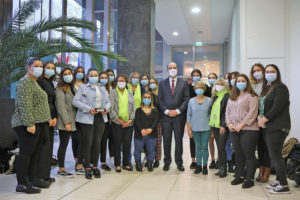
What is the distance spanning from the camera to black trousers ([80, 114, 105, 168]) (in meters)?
4.05

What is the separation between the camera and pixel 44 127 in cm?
350

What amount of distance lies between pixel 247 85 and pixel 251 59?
203cm

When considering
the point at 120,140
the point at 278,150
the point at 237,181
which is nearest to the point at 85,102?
the point at 120,140

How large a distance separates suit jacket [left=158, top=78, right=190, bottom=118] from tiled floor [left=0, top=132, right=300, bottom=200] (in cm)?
108

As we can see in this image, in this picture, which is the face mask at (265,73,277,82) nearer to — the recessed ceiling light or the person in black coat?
the person in black coat

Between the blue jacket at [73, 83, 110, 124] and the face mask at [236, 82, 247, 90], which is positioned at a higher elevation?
the face mask at [236, 82, 247, 90]

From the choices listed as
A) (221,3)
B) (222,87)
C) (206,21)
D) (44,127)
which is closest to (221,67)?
(206,21)

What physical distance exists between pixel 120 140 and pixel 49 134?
3.83 feet

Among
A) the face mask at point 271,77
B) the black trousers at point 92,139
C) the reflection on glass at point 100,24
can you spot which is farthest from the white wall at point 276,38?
the reflection on glass at point 100,24

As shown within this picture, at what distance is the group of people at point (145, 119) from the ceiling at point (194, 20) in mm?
4448

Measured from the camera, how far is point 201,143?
4367 millimetres

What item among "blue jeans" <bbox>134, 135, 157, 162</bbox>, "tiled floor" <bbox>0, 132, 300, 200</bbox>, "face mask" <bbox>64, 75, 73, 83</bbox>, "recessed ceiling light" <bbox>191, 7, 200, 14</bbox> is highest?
"recessed ceiling light" <bbox>191, 7, 200, 14</bbox>

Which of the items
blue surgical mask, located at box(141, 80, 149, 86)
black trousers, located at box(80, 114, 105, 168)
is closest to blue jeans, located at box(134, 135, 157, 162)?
black trousers, located at box(80, 114, 105, 168)

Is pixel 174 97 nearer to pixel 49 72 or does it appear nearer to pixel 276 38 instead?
pixel 49 72
